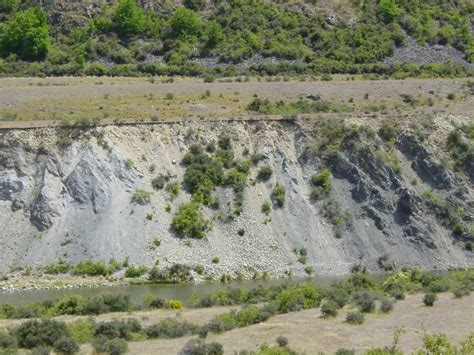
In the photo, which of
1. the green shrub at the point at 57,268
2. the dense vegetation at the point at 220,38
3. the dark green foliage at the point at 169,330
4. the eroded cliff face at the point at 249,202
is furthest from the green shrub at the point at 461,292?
the dense vegetation at the point at 220,38

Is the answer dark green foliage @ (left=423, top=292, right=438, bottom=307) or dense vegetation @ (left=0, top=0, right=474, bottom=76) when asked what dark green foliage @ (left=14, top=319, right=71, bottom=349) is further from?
dense vegetation @ (left=0, top=0, right=474, bottom=76)

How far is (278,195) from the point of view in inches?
2248

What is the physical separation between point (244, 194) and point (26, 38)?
33.3m

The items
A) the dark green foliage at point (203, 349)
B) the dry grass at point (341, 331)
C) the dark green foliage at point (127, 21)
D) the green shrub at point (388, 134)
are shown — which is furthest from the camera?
the dark green foliage at point (127, 21)

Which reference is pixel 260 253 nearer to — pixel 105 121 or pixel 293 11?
pixel 105 121

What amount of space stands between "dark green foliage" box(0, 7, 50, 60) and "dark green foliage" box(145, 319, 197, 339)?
53.6 meters

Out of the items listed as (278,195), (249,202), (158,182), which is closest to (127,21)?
(158,182)

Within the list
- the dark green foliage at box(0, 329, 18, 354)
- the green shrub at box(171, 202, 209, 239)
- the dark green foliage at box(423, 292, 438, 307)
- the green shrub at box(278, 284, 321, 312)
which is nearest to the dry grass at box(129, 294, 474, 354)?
the dark green foliage at box(423, 292, 438, 307)

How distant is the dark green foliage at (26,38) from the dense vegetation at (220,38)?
0.28 feet

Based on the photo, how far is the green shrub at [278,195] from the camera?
56.8m

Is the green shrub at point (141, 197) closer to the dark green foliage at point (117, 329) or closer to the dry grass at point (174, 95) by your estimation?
the dry grass at point (174, 95)

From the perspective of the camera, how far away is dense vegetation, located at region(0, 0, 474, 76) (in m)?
81.0

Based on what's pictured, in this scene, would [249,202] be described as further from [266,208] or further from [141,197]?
[141,197]

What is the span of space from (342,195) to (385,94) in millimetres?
16760
